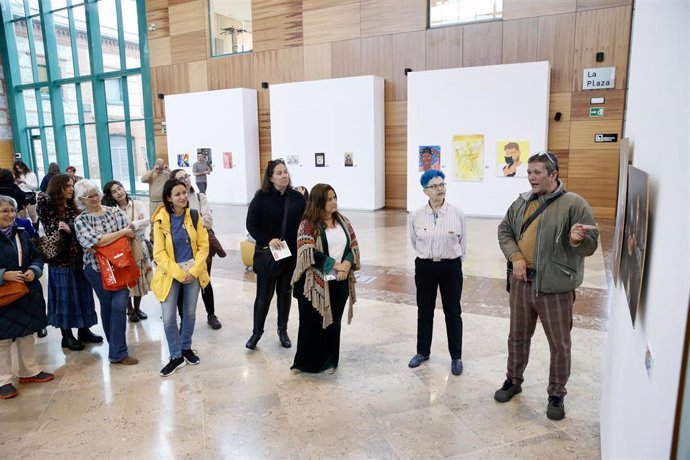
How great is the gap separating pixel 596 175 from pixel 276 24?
9611mm

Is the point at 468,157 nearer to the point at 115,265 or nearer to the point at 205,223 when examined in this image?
the point at 205,223

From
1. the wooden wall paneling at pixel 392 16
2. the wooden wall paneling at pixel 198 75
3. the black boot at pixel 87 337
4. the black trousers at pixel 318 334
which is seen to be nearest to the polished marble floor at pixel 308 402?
the black trousers at pixel 318 334

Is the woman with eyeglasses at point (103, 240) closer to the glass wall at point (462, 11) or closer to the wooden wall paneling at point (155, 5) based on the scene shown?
the glass wall at point (462, 11)

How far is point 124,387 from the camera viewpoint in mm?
3949

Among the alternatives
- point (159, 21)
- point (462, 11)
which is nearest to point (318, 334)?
point (462, 11)

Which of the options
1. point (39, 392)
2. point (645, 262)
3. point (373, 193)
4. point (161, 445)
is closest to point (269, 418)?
point (161, 445)

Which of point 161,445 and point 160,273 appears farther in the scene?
point 160,273

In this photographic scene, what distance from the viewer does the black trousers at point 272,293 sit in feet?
14.7

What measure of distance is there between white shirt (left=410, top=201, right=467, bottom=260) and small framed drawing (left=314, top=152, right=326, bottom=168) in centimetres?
1015

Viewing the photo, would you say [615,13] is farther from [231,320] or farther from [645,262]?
[645,262]

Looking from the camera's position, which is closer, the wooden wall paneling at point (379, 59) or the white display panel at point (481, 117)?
the white display panel at point (481, 117)

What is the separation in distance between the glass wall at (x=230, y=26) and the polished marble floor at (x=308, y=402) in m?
12.0

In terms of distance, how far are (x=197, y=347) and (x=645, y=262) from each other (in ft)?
13.2

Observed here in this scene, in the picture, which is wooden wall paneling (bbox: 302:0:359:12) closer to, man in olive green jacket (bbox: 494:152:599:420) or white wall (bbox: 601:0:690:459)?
man in olive green jacket (bbox: 494:152:599:420)
